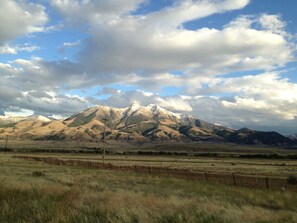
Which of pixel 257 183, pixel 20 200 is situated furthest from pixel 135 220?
pixel 257 183

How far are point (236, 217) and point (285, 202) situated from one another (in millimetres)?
11840

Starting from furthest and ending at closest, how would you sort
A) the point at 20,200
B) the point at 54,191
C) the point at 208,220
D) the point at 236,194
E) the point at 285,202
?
the point at 236,194 < the point at 285,202 < the point at 54,191 < the point at 20,200 < the point at 208,220

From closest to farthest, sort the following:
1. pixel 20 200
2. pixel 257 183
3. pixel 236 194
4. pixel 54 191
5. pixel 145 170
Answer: pixel 20 200
pixel 54 191
pixel 236 194
pixel 257 183
pixel 145 170

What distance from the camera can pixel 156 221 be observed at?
9.47m

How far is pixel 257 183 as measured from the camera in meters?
31.7

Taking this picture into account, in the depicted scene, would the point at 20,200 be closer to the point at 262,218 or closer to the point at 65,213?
the point at 65,213

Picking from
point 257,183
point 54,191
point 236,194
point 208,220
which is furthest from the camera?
point 257,183

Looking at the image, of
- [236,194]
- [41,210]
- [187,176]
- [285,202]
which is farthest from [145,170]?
[41,210]

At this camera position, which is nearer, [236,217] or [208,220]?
[208,220]

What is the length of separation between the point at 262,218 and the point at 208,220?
1.61m

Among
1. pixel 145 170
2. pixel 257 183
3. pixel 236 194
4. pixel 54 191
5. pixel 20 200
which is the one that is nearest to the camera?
pixel 20 200

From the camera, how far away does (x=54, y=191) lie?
1502 cm

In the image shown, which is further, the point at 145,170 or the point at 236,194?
the point at 145,170

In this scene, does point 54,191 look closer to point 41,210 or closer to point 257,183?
point 41,210
